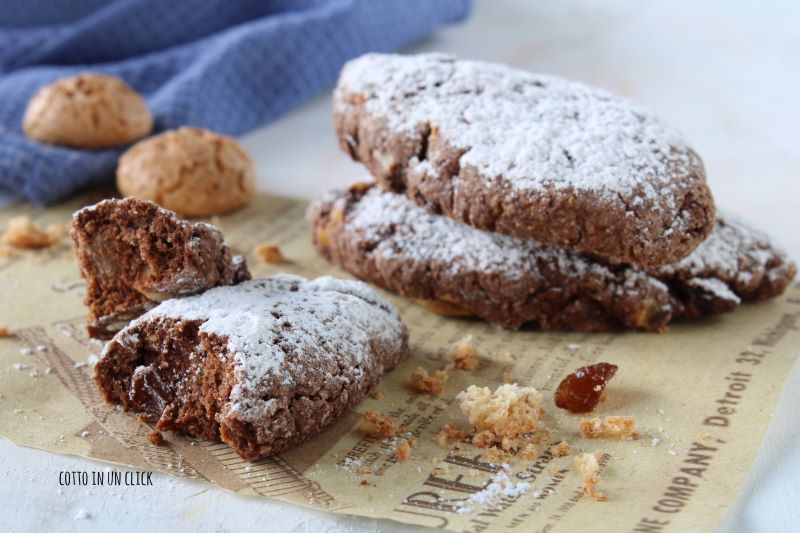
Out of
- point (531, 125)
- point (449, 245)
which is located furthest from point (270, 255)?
point (531, 125)

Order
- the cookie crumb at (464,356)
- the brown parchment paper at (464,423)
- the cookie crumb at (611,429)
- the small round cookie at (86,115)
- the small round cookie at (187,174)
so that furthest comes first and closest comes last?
1. the small round cookie at (86,115)
2. the small round cookie at (187,174)
3. the cookie crumb at (464,356)
4. the cookie crumb at (611,429)
5. the brown parchment paper at (464,423)

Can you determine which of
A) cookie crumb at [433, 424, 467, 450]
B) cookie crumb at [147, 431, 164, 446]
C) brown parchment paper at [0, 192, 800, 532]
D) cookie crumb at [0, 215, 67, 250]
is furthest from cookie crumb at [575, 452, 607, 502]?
cookie crumb at [0, 215, 67, 250]

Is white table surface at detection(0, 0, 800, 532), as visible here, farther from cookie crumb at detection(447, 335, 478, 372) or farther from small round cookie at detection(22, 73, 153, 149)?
cookie crumb at detection(447, 335, 478, 372)

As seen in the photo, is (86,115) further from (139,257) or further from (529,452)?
(529,452)

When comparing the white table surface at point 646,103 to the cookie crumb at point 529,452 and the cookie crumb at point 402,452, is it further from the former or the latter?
the cookie crumb at point 529,452

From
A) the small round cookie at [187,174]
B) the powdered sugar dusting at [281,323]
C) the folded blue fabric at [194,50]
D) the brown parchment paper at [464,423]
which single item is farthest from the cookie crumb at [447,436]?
the folded blue fabric at [194,50]

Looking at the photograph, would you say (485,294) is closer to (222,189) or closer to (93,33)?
(222,189)

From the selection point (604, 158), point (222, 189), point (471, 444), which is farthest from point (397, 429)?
point (222, 189)

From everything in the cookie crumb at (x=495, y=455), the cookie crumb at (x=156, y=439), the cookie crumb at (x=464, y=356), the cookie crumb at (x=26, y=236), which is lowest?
the cookie crumb at (x=26, y=236)
